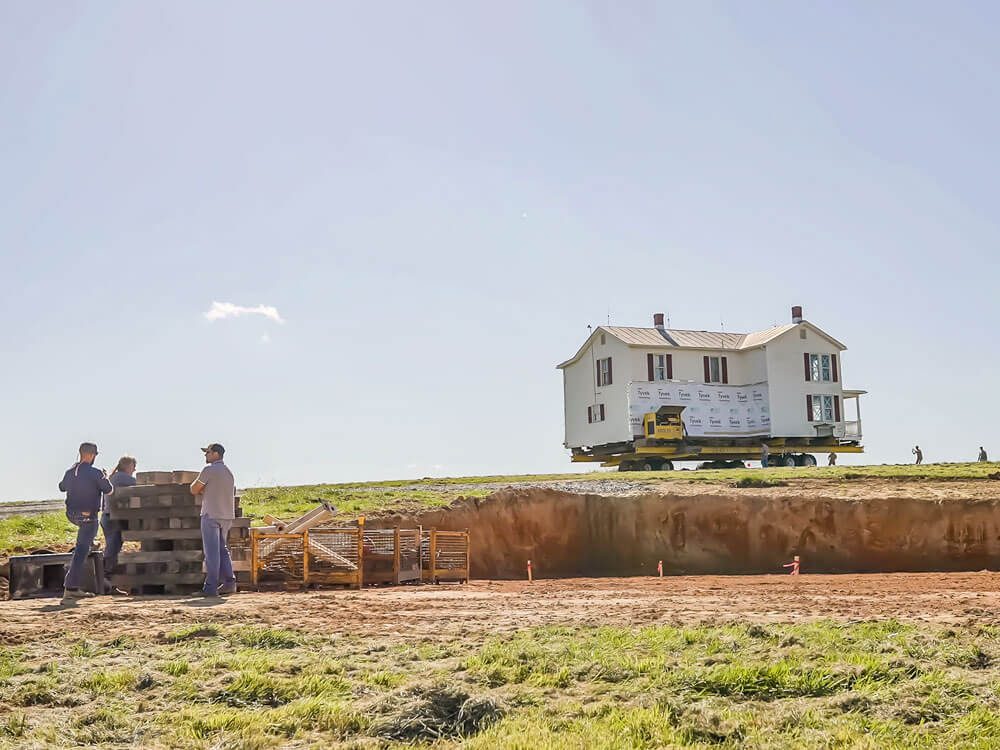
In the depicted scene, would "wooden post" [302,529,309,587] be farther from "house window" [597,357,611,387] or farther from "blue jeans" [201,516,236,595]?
"house window" [597,357,611,387]

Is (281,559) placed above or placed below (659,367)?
below

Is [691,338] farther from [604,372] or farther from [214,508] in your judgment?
[214,508]

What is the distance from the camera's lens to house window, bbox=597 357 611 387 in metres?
40.1

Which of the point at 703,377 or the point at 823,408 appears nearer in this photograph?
the point at 703,377

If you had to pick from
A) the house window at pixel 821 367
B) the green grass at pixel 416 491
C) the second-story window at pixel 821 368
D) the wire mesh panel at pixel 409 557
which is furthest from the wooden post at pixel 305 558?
the house window at pixel 821 367

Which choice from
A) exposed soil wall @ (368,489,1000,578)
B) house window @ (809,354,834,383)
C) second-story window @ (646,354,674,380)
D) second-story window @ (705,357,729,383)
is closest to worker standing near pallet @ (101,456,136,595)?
exposed soil wall @ (368,489,1000,578)

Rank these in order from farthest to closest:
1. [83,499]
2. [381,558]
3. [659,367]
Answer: [659,367]
[381,558]
[83,499]

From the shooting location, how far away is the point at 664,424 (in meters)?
37.7

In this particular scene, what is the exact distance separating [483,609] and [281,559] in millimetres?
4904

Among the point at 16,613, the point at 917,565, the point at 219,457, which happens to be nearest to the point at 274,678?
the point at 16,613

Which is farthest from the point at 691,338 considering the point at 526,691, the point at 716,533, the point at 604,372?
the point at 526,691

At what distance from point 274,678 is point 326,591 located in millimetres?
6756

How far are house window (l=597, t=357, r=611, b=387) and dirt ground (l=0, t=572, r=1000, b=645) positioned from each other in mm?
26136

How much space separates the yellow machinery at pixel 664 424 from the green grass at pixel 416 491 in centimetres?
687
